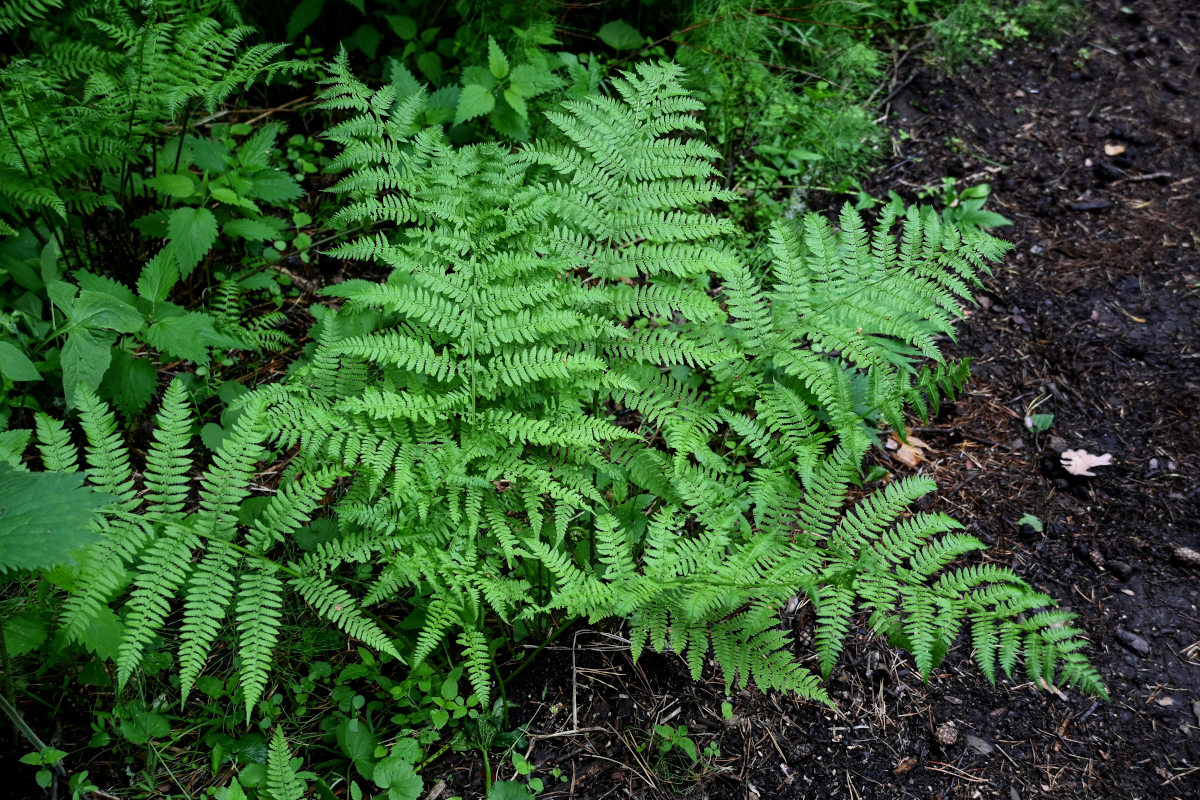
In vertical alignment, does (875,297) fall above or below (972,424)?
above

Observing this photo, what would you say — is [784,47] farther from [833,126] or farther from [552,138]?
[552,138]

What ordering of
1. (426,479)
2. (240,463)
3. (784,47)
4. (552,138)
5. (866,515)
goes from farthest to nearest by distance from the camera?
1. (784,47)
2. (552,138)
3. (866,515)
4. (426,479)
5. (240,463)

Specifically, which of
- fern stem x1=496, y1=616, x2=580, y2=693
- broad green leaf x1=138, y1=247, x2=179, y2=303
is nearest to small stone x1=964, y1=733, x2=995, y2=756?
fern stem x1=496, y1=616, x2=580, y2=693

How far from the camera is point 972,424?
11.7 feet

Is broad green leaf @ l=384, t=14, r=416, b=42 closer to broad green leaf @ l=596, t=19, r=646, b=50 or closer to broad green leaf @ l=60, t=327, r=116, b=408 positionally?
broad green leaf @ l=596, t=19, r=646, b=50

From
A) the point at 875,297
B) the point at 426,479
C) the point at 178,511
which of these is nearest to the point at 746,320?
the point at 875,297

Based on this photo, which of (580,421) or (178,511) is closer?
(178,511)

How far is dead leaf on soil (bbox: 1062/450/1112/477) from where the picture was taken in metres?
3.32

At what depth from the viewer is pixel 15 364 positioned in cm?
252

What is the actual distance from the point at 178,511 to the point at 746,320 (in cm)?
190

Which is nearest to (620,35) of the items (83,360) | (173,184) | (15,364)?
(173,184)

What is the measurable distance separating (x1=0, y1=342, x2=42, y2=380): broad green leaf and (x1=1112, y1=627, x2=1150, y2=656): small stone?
379 cm

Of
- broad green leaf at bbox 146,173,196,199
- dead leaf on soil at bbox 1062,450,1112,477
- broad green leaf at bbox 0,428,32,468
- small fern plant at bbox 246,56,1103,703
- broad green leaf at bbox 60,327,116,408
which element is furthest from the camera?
dead leaf on soil at bbox 1062,450,1112,477

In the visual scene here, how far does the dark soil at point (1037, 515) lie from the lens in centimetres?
246
